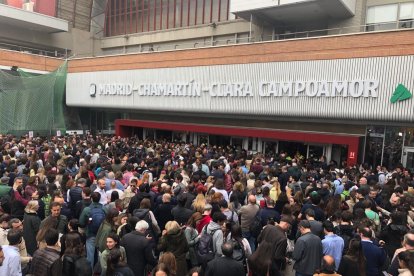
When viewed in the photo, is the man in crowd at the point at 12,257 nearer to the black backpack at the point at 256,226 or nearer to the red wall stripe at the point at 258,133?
the black backpack at the point at 256,226

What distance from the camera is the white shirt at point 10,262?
418 cm

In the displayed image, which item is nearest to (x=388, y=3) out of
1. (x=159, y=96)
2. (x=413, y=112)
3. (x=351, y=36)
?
(x=351, y=36)

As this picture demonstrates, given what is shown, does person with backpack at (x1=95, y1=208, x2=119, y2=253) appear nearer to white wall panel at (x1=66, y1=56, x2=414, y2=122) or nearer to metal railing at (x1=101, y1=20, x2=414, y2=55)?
white wall panel at (x1=66, y1=56, x2=414, y2=122)

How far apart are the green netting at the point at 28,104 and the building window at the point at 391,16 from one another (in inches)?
868

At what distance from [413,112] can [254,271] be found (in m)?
12.7

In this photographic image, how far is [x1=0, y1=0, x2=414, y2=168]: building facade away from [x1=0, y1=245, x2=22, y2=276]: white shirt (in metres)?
14.6

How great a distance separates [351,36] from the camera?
15.6m

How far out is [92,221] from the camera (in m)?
5.94

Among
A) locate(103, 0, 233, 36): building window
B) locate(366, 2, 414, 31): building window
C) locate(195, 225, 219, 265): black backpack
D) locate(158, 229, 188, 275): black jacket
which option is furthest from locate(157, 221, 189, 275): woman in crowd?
locate(103, 0, 233, 36): building window

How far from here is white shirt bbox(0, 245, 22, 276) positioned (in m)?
4.18

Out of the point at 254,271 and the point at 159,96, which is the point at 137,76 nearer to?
the point at 159,96

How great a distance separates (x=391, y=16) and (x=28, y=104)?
23993 mm

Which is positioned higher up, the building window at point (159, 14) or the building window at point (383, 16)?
the building window at point (159, 14)

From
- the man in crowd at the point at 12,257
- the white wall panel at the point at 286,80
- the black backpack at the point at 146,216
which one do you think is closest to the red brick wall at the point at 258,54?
the white wall panel at the point at 286,80
